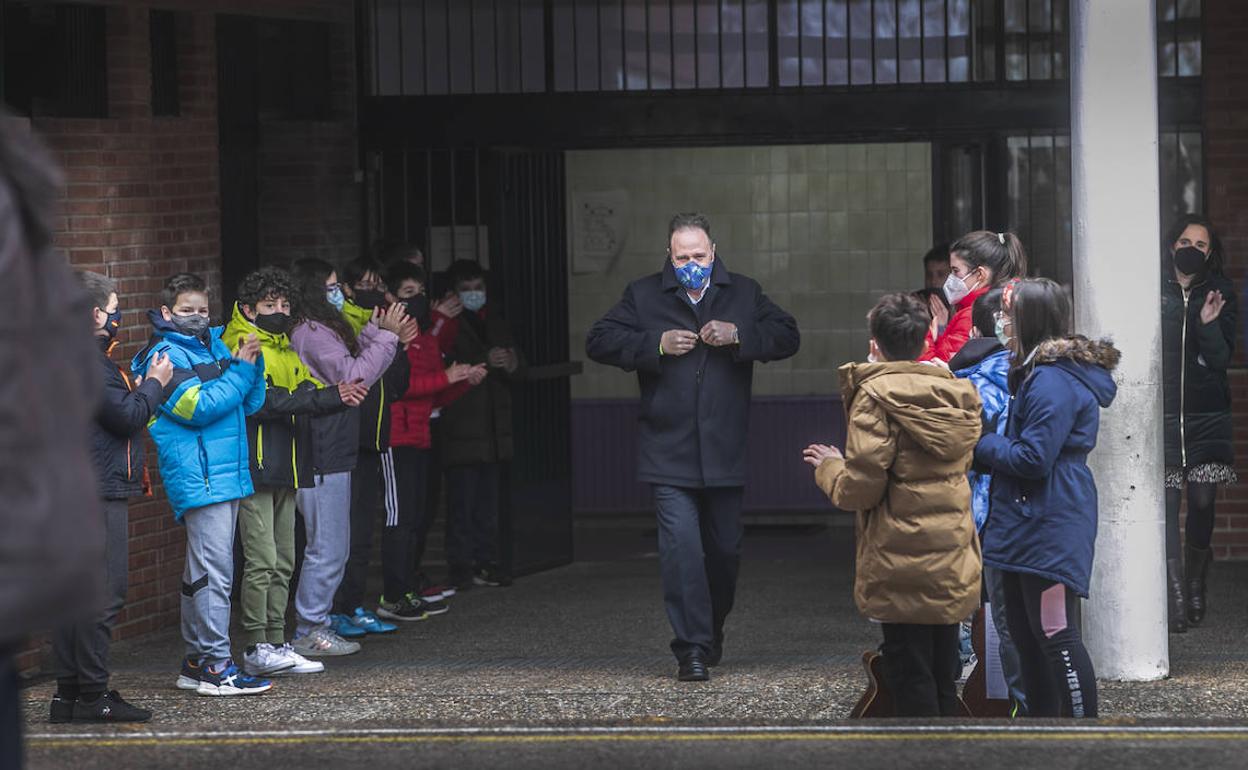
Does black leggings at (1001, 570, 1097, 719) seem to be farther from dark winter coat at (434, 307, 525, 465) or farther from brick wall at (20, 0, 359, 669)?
dark winter coat at (434, 307, 525, 465)

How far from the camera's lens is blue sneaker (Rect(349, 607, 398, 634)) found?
9.08 metres

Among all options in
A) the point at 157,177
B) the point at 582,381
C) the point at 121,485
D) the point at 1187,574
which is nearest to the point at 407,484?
Answer: the point at 157,177

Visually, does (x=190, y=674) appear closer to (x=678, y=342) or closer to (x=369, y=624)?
(x=369, y=624)

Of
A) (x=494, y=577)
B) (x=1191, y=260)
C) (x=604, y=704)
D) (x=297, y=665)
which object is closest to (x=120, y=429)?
(x=297, y=665)

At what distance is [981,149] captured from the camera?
10656 mm

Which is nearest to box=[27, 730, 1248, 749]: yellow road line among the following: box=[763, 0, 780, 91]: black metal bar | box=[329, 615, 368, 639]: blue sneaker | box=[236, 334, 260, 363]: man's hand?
box=[236, 334, 260, 363]: man's hand

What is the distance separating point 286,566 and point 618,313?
1.69m

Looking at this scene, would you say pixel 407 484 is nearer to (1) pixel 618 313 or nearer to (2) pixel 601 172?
(1) pixel 618 313

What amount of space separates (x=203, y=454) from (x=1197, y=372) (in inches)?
176

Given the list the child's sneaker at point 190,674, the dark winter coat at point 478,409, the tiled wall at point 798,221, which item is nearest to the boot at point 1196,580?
the dark winter coat at point 478,409

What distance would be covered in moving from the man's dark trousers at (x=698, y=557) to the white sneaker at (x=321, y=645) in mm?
1677

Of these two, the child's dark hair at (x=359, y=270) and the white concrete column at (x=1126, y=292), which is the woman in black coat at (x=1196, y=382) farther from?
the child's dark hair at (x=359, y=270)

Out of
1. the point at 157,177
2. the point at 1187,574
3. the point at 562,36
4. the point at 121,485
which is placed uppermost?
the point at 562,36

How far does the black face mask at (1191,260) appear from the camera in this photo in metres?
8.70
